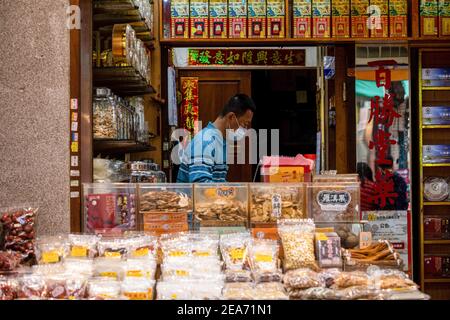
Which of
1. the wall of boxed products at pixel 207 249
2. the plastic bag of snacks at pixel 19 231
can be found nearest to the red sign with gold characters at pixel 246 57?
the wall of boxed products at pixel 207 249

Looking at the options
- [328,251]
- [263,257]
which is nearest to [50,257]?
[263,257]

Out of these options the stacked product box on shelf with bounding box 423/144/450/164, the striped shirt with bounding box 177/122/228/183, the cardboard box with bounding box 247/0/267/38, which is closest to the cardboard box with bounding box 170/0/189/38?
the cardboard box with bounding box 247/0/267/38

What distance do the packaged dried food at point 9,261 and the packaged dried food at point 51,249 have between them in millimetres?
86

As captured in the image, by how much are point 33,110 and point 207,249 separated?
110 centimetres

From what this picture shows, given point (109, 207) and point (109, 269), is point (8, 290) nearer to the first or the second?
point (109, 269)

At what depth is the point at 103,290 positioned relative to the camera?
2.19 m

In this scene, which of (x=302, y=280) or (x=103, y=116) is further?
(x=103, y=116)

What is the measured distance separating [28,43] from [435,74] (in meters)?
3.95

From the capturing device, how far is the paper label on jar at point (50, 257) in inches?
98.3

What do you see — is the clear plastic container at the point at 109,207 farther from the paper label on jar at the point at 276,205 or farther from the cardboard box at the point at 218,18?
the cardboard box at the point at 218,18

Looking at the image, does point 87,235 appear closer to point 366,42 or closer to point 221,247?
point 221,247

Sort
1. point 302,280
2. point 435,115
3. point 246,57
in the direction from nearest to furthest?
point 302,280
point 435,115
point 246,57
